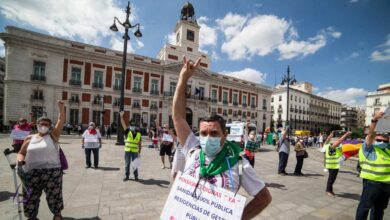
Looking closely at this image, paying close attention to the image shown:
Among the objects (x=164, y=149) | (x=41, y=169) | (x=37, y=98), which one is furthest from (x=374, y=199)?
(x=37, y=98)

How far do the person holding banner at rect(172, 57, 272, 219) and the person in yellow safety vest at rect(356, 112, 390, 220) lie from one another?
2.86 m

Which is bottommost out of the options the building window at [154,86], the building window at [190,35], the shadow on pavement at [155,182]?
the shadow on pavement at [155,182]

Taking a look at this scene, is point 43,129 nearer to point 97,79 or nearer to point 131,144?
point 131,144

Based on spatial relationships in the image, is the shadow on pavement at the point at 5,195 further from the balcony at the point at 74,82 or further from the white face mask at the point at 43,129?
the balcony at the point at 74,82

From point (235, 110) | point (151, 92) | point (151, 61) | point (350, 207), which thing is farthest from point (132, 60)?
point (350, 207)

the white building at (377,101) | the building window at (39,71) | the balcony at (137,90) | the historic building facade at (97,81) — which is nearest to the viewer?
the historic building facade at (97,81)

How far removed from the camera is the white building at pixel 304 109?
57062mm

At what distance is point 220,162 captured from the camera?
158 centimetres

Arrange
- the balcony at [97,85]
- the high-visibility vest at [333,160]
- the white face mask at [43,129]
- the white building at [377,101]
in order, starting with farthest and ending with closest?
1. the white building at [377,101]
2. the balcony at [97,85]
3. the high-visibility vest at [333,160]
4. the white face mask at [43,129]

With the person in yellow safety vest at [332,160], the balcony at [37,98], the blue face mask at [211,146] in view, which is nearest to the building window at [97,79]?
the balcony at [37,98]

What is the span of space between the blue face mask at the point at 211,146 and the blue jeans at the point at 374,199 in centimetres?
318

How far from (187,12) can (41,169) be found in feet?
129

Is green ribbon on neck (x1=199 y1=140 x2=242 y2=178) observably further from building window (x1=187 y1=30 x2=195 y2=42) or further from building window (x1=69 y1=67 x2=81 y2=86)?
building window (x1=187 y1=30 x2=195 y2=42)

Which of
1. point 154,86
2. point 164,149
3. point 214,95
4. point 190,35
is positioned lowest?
point 164,149
